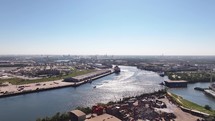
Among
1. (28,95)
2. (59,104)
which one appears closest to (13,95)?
(28,95)

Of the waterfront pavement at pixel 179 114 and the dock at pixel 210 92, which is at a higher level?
the waterfront pavement at pixel 179 114

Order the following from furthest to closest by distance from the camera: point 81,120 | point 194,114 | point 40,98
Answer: point 40,98 → point 194,114 → point 81,120

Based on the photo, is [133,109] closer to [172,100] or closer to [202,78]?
[172,100]

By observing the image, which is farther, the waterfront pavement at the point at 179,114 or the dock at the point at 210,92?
the dock at the point at 210,92

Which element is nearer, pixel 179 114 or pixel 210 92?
pixel 179 114

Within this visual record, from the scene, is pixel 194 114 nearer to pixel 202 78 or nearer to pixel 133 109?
pixel 133 109

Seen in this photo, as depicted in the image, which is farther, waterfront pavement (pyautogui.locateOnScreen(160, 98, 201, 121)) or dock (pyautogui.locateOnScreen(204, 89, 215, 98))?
dock (pyautogui.locateOnScreen(204, 89, 215, 98))

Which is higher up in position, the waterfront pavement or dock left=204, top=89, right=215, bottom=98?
the waterfront pavement

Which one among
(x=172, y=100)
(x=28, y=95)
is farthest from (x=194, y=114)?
(x=28, y=95)

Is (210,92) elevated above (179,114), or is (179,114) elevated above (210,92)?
(179,114)

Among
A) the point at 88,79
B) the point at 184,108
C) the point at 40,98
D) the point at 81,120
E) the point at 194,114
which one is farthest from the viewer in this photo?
the point at 88,79

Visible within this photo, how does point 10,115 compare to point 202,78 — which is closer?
point 10,115
